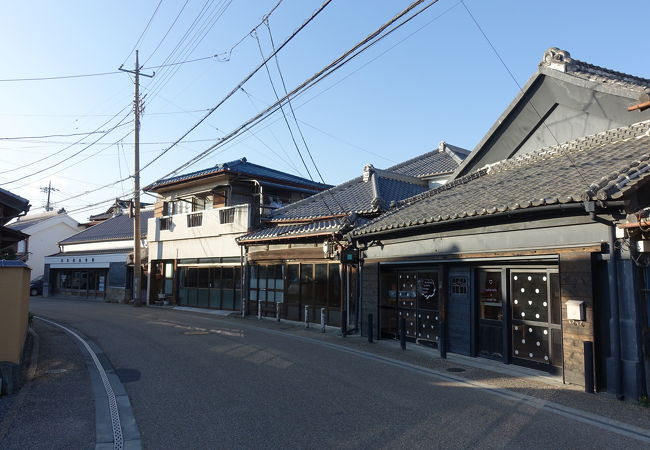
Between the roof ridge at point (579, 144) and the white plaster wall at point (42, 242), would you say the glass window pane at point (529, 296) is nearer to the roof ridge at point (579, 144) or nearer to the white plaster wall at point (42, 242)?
the roof ridge at point (579, 144)

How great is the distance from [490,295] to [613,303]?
3083 mm

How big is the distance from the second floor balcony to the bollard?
1672 centimetres

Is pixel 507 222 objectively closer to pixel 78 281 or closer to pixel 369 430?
pixel 369 430

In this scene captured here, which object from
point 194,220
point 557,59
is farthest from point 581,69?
point 194,220

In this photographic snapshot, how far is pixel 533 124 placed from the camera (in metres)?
13.4

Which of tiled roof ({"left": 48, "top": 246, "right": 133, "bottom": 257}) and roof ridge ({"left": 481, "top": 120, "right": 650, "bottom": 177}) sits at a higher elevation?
roof ridge ({"left": 481, "top": 120, "right": 650, "bottom": 177})

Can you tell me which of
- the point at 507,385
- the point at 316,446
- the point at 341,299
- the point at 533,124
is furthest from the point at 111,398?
the point at 533,124

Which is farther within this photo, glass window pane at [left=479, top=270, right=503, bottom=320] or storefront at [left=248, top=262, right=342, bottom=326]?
storefront at [left=248, top=262, right=342, bottom=326]

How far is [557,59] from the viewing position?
1286 cm

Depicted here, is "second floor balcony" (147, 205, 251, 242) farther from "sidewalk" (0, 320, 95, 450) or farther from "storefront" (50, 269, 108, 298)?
"sidewalk" (0, 320, 95, 450)

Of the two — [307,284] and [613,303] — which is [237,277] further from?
[613,303]

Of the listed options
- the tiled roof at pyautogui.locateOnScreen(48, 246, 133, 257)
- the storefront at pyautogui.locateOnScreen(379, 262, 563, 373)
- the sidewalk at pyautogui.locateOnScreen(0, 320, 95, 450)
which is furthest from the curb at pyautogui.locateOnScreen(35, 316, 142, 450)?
the tiled roof at pyautogui.locateOnScreen(48, 246, 133, 257)

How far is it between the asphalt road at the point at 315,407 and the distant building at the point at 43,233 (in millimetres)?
41208

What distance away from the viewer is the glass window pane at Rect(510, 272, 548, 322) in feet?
32.6
